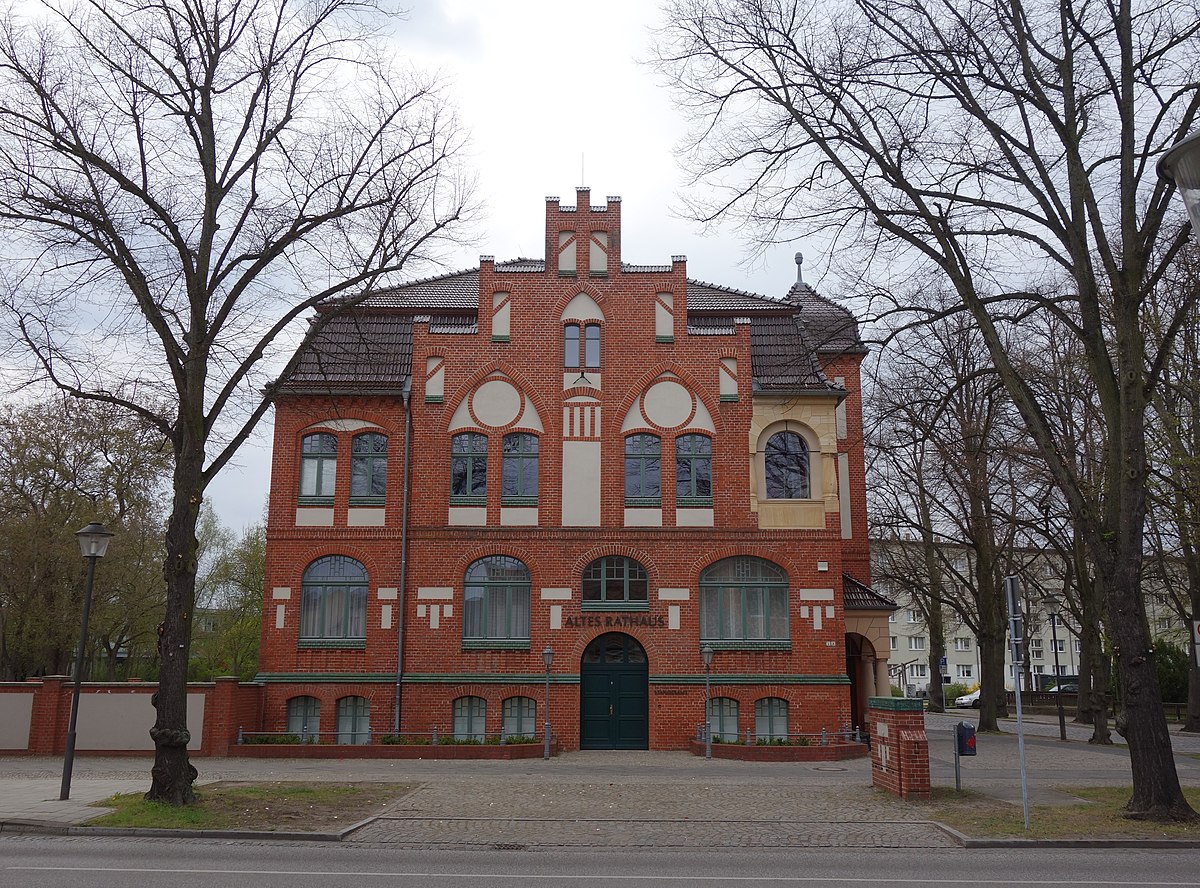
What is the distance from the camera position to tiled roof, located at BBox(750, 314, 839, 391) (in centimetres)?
2731

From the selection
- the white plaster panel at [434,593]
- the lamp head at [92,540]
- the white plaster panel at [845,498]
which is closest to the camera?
the lamp head at [92,540]

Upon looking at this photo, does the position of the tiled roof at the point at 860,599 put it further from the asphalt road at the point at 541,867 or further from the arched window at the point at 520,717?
the asphalt road at the point at 541,867

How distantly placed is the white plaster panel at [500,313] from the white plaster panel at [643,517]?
232 inches

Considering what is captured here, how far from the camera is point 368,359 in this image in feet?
84.0

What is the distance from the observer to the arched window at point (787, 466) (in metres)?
27.0

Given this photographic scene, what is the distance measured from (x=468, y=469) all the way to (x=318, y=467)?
3.95 metres

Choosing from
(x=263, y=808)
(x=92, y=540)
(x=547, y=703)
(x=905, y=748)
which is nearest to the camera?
(x=263, y=808)

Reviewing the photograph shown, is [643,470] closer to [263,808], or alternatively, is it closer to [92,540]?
[92,540]

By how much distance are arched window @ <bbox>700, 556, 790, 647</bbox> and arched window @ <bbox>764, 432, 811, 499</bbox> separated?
2017 mm

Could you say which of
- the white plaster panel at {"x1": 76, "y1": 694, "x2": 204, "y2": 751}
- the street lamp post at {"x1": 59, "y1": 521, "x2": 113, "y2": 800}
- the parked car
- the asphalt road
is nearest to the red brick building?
the white plaster panel at {"x1": 76, "y1": 694, "x2": 204, "y2": 751}

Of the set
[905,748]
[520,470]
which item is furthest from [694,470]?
[905,748]

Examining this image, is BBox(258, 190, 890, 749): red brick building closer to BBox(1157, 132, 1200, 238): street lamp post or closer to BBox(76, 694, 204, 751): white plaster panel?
BBox(76, 694, 204, 751): white plaster panel

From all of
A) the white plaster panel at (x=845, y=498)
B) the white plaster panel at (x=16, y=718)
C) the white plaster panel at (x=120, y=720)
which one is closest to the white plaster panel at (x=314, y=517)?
the white plaster panel at (x=120, y=720)

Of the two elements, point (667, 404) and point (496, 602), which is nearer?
point (496, 602)
